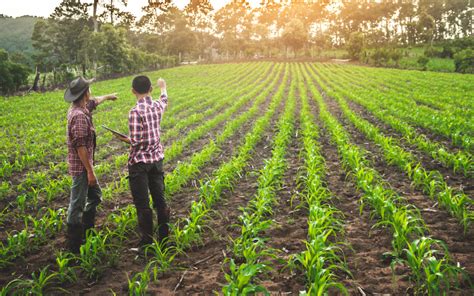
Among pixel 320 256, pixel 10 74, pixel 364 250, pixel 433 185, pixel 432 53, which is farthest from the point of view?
pixel 432 53

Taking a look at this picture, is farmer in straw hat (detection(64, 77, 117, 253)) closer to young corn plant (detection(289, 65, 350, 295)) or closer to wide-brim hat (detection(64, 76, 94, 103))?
wide-brim hat (detection(64, 76, 94, 103))

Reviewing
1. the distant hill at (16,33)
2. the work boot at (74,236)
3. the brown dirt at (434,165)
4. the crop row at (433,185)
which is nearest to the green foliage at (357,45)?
the brown dirt at (434,165)

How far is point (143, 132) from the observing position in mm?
3490

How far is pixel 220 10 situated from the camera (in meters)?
75.2

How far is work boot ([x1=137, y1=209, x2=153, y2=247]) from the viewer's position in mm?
3557

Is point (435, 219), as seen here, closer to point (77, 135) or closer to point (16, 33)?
point (77, 135)

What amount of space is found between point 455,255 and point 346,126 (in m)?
7.90

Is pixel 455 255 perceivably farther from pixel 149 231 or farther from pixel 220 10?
pixel 220 10

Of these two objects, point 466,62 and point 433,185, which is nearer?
point 433,185

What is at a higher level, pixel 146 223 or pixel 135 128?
pixel 135 128

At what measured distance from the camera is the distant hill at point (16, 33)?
7962 centimetres

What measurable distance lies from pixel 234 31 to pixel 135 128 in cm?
7811

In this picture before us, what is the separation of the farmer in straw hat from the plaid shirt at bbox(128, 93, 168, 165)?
0.49m

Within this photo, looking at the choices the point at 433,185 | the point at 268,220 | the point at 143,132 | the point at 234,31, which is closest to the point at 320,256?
the point at 268,220
